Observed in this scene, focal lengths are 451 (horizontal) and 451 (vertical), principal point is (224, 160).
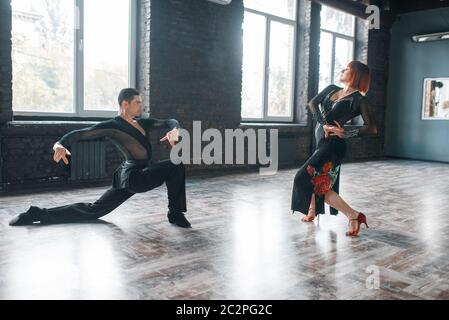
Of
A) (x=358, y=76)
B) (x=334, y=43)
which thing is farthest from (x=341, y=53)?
(x=358, y=76)

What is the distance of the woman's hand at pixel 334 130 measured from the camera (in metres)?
3.50

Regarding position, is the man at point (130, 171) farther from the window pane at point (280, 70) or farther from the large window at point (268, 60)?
the window pane at point (280, 70)

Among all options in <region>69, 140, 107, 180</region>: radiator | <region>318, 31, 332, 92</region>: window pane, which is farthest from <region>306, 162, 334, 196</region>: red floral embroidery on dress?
<region>318, 31, 332, 92</region>: window pane

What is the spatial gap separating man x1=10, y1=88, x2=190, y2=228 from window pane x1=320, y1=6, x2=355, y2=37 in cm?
727

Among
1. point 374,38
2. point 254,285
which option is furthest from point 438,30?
point 254,285

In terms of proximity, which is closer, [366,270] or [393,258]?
[366,270]

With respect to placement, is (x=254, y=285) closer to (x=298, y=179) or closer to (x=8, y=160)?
(x=298, y=179)

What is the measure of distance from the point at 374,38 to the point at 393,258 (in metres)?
8.90

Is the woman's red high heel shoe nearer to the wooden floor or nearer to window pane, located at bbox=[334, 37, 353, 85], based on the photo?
the wooden floor

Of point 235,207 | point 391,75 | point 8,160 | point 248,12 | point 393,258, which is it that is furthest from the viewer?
point 391,75

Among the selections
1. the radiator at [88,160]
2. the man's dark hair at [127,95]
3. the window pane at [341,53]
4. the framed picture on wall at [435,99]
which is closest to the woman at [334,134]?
the man's dark hair at [127,95]

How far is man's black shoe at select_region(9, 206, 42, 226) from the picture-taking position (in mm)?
3627

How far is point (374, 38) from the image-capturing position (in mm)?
10812

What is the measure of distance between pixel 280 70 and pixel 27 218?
648cm
